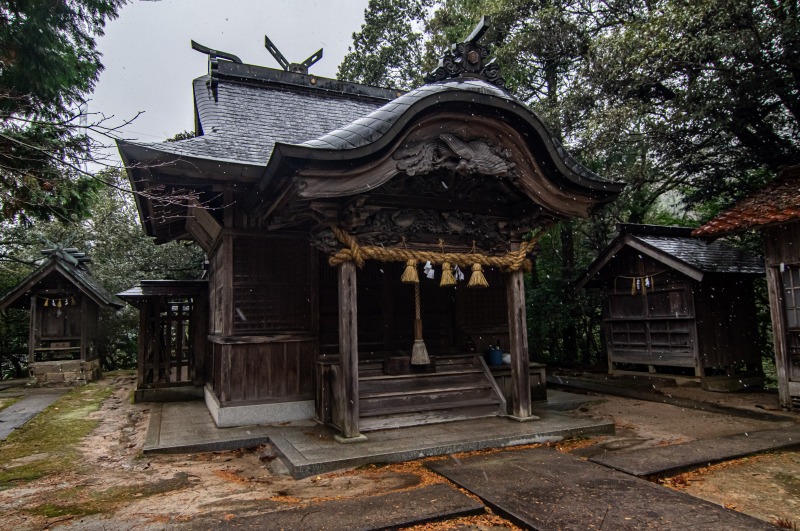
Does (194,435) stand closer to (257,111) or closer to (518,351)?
(518,351)

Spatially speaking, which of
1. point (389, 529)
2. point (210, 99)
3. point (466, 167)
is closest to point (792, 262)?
point (466, 167)

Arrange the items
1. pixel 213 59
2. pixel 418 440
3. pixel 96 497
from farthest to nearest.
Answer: pixel 213 59 < pixel 418 440 < pixel 96 497

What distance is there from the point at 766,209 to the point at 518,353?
5142 millimetres

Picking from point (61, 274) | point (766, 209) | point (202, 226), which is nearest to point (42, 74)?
point (202, 226)

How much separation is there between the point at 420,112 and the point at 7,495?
5.97 metres

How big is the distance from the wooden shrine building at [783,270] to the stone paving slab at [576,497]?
548 centimetres

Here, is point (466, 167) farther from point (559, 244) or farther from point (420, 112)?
point (559, 244)

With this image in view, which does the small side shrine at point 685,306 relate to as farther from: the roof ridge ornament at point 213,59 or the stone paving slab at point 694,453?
the roof ridge ornament at point 213,59

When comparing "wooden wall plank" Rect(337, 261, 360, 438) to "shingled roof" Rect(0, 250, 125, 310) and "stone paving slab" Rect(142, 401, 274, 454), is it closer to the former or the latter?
"stone paving slab" Rect(142, 401, 274, 454)

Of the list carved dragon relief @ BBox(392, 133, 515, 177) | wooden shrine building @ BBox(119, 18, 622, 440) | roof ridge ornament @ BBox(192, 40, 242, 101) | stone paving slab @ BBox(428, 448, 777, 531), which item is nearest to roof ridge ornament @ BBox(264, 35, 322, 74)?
roof ridge ornament @ BBox(192, 40, 242, 101)

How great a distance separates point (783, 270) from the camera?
865cm

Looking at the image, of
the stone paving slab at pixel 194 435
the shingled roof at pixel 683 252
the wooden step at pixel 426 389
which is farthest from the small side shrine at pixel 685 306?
the stone paving slab at pixel 194 435

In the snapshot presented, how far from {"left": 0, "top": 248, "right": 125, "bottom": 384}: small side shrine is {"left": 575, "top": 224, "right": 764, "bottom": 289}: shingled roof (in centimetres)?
1433

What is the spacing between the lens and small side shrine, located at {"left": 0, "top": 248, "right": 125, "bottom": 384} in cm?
1379
